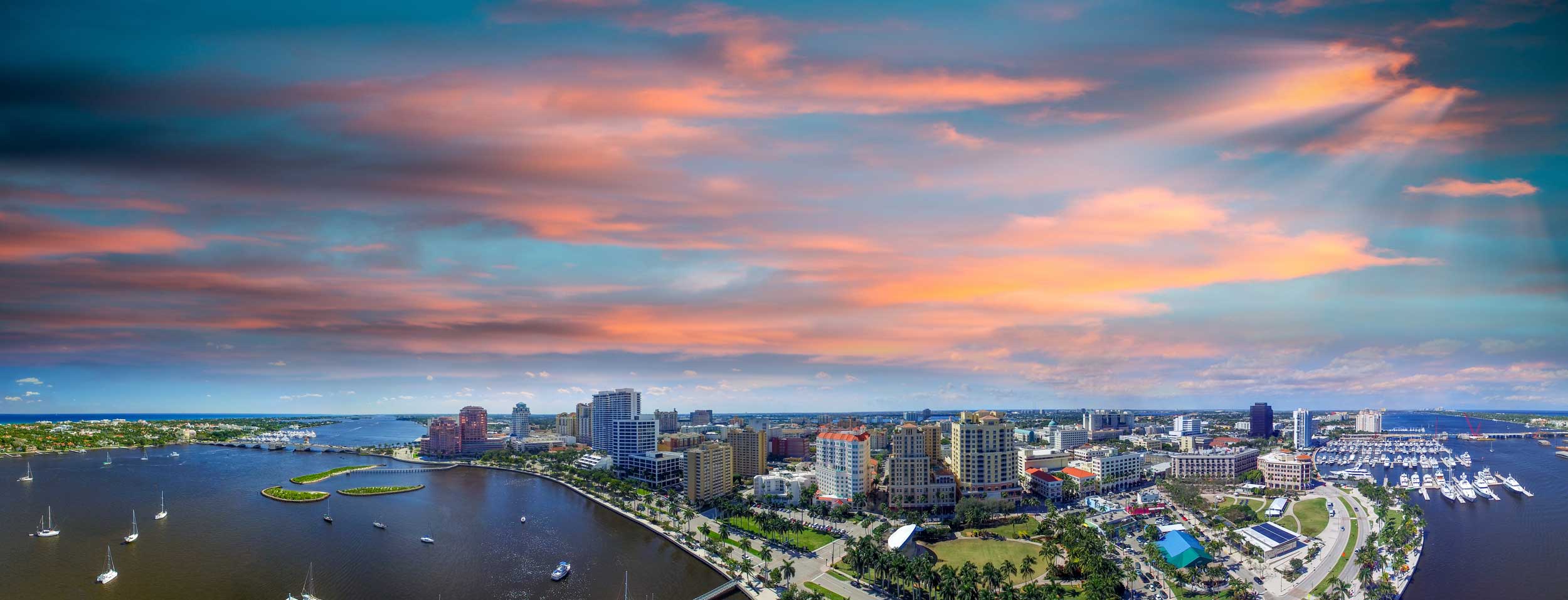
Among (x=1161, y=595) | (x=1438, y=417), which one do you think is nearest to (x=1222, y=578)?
(x=1161, y=595)

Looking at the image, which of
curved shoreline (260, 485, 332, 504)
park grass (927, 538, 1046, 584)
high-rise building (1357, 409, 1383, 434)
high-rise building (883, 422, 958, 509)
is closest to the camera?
park grass (927, 538, 1046, 584)

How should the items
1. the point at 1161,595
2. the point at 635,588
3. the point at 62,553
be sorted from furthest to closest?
→ the point at 62,553
the point at 635,588
the point at 1161,595

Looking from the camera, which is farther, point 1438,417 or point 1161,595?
point 1438,417

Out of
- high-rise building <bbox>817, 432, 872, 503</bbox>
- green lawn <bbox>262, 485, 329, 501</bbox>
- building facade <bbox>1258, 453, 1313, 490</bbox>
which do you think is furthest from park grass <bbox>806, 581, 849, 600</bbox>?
building facade <bbox>1258, 453, 1313, 490</bbox>

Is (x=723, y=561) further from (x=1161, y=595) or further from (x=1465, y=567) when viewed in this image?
(x=1465, y=567)

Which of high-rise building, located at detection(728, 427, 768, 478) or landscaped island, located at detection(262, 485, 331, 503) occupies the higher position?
high-rise building, located at detection(728, 427, 768, 478)

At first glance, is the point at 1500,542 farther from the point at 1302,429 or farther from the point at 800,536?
the point at 1302,429

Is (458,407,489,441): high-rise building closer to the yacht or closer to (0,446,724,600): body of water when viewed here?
(0,446,724,600): body of water

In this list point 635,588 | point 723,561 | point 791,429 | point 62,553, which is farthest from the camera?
point 791,429
